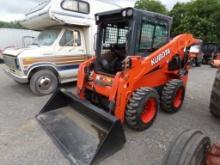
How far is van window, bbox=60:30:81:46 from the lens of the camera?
221 inches

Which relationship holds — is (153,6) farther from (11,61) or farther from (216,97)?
(216,97)

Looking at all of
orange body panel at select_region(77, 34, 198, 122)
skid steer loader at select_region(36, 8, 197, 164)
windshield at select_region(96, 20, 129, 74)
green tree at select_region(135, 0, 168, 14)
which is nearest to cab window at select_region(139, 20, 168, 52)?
skid steer loader at select_region(36, 8, 197, 164)

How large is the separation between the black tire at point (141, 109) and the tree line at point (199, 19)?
1816 cm

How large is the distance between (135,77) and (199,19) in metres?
19.2

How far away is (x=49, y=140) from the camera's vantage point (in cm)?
304

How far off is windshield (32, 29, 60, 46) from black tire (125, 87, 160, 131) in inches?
141

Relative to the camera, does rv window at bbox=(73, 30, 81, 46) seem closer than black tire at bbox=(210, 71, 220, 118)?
No

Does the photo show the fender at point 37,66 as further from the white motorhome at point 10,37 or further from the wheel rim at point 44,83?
the white motorhome at point 10,37

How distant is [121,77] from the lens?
3.13m

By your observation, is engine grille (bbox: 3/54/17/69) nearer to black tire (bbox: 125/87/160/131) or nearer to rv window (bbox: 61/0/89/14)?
rv window (bbox: 61/0/89/14)

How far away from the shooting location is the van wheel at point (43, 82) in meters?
5.25

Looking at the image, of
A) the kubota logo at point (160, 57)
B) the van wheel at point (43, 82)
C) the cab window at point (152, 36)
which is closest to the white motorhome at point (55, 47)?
the van wheel at point (43, 82)

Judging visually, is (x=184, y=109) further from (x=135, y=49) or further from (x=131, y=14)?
(x=131, y=14)

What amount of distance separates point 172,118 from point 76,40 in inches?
149
